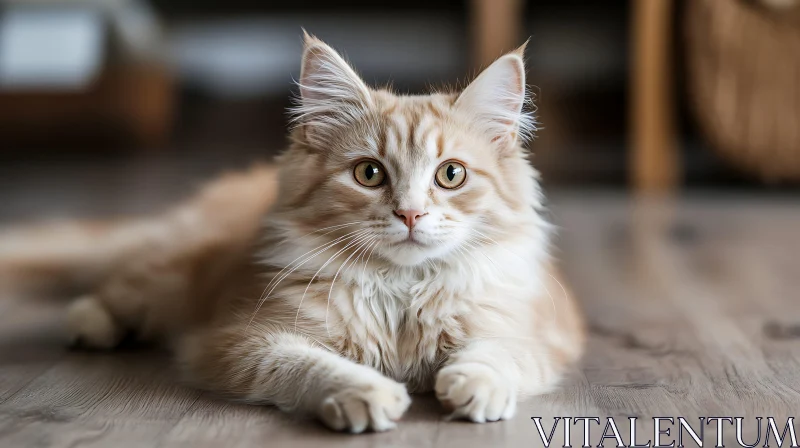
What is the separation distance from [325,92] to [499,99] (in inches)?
12.2

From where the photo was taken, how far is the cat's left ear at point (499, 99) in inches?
56.9

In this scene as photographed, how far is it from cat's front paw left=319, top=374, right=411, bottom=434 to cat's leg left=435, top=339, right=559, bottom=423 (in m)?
0.09

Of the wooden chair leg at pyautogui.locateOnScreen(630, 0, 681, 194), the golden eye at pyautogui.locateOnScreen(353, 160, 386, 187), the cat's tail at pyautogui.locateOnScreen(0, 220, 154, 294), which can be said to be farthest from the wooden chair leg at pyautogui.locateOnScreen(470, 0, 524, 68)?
the golden eye at pyautogui.locateOnScreen(353, 160, 386, 187)

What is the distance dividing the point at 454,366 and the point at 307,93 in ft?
1.82

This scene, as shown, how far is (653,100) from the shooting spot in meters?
3.84

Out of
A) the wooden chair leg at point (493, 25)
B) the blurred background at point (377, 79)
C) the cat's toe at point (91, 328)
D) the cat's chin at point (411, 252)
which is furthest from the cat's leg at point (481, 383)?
the wooden chair leg at point (493, 25)

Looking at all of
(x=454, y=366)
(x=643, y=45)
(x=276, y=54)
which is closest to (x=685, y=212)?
(x=643, y=45)

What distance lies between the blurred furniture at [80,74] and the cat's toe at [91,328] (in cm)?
380

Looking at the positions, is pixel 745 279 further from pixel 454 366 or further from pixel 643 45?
pixel 643 45

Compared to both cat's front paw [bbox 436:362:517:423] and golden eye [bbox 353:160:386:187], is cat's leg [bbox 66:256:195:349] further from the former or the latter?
cat's front paw [bbox 436:362:517:423]

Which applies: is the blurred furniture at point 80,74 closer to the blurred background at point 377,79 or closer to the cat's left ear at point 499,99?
the blurred background at point 377,79

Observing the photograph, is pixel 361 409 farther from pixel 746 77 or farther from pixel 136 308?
pixel 746 77

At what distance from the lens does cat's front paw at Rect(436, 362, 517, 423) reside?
123cm

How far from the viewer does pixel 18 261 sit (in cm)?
225
